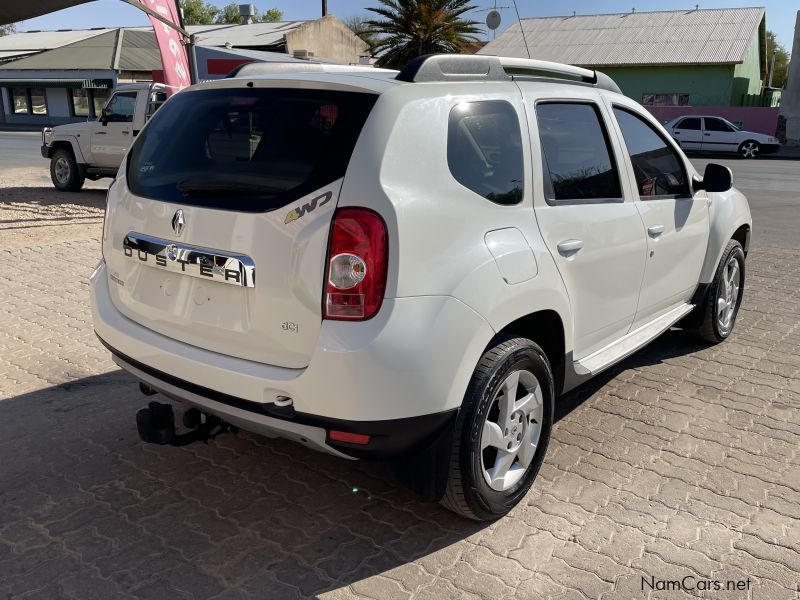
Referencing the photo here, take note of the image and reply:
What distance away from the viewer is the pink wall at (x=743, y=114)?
34594mm

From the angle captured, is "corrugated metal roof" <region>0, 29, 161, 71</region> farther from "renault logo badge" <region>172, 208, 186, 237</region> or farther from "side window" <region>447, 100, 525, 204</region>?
"side window" <region>447, 100, 525, 204</region>

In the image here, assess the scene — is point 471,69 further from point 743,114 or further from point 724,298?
point 743,114

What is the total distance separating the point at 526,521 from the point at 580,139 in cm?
186

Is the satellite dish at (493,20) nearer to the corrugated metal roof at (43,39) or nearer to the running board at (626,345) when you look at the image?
the running board at (626,345)

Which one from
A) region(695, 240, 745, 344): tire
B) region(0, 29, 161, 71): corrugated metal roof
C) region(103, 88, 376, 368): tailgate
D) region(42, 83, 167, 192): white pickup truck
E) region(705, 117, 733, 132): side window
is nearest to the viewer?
region(103, 88, 376, 368): tailgate

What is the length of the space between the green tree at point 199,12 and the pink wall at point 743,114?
6340 cm

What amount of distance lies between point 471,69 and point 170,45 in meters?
8.96

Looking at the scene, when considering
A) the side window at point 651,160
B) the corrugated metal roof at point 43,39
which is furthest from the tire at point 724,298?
the corrugated metal roof at point 43,39

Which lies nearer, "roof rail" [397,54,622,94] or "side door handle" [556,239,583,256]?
"roof rail" [397,54,622,94]

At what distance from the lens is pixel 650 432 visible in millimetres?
4207

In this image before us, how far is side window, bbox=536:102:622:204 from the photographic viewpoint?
349 centimetres

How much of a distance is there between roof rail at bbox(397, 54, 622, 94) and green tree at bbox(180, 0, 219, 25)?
88885 millimetres

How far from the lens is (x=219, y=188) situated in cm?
295

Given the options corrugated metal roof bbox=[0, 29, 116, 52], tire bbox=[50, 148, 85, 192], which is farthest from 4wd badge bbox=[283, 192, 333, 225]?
corrugated metal roof bbox=[0, 29, 116, 52]
